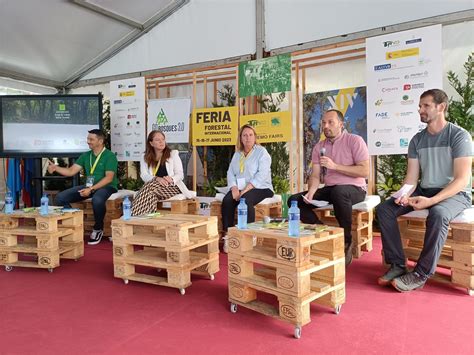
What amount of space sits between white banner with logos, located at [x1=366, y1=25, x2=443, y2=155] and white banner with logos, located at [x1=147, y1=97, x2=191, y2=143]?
2.60 m

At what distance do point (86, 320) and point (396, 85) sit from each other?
3.59 m

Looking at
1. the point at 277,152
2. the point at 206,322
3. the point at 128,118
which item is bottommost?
the point at 206,322

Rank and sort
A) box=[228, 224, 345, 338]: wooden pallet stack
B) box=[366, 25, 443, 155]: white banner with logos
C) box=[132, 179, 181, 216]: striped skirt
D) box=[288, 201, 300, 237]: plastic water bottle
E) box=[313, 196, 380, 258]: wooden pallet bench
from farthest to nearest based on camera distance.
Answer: box=[132, 179, 181, 216]: striped skirt → box=[366, 25, 443, 155]: white banner with logos → box=[313, 196, 380, 258]: wooden pallet bench → box=[288, 201, 300, 237]: plastic water bottle → box=[228, 224, 345, 338]: wooden pallet stack

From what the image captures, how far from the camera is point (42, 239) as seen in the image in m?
3.35

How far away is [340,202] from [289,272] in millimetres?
1368

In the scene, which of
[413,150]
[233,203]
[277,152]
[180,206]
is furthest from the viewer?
[277,152]

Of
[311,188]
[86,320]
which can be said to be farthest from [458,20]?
[86,320]

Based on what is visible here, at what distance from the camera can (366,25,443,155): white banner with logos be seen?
12.7 ft

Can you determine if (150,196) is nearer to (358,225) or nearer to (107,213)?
(107,213)

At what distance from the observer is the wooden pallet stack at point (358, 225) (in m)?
3.54

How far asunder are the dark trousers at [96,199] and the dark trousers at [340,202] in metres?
2.29

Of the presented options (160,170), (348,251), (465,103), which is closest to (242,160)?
(160,170)

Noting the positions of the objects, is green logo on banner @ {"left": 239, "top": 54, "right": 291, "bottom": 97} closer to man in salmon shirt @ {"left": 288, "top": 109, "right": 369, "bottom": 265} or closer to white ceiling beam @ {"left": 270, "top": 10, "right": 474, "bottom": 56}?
white ceiling beam @ {"left": 270, "top": 10, "right": 474, "bottom": 56}

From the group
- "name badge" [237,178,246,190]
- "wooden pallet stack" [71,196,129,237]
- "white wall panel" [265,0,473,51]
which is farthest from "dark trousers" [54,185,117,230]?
"white wall panel" [265,0,473,51]
